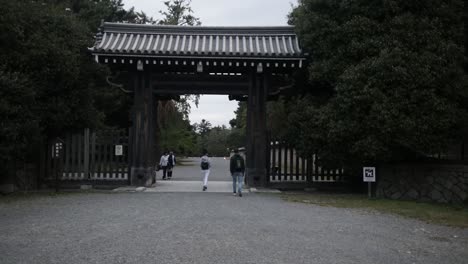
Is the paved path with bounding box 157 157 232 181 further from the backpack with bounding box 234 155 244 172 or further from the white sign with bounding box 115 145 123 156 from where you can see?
the backpack with bounding box 234 155 244 172

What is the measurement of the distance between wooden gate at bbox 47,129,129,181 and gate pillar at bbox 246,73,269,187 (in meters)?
4.59

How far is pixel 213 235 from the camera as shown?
24.9 ft

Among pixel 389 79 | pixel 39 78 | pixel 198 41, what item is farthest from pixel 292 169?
pixel 39 78

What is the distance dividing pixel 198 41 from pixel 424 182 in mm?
8994

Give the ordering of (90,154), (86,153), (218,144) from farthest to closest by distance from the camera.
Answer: (218,144) → (90,154) → (86,153)

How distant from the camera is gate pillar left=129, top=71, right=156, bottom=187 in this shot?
52.5 feet

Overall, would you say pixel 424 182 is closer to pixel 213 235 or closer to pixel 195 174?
pixel 213 235

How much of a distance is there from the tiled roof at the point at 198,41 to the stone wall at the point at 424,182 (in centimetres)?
494

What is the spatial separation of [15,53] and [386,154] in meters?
11.3

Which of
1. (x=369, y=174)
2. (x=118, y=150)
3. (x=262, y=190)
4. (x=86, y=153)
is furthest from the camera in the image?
(x=86, y=153)

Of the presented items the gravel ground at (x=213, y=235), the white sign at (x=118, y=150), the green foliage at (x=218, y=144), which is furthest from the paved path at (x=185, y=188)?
the green foliage at (x=218, y=144)

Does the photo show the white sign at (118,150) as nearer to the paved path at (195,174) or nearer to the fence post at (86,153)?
the fence post at (86,153)

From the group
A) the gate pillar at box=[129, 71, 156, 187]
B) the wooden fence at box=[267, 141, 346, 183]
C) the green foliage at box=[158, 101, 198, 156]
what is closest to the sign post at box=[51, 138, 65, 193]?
the gate pillar at box=[129, 71, 156, 187]

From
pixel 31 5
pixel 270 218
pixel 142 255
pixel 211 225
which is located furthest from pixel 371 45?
pixel 31 5
